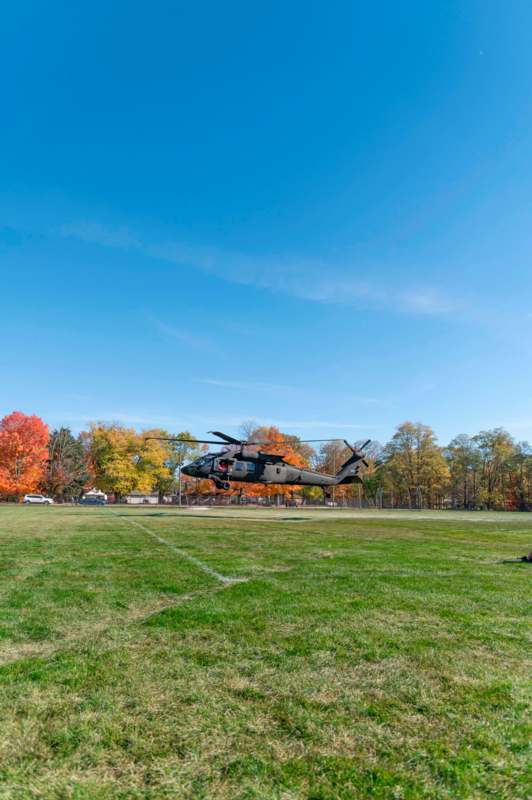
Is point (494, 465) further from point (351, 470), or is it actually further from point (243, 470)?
point (243, 470)

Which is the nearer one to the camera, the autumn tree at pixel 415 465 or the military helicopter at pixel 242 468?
the military helicopter at pixel 242 468

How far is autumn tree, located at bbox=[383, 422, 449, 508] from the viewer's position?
78.2m

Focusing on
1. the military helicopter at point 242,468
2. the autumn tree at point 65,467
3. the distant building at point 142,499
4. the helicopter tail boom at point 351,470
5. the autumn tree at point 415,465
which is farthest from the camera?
the distant building at point 142,499

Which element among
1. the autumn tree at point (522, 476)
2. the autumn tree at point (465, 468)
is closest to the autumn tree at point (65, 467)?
the autumn tree at point (465, 468)

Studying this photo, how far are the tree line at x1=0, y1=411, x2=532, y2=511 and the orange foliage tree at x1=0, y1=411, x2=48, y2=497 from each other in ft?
0.39

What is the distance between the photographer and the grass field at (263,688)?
228 cm

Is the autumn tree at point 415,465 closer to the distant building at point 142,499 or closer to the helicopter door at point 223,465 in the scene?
the distant building at point 142,499

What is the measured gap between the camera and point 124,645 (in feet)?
14.0

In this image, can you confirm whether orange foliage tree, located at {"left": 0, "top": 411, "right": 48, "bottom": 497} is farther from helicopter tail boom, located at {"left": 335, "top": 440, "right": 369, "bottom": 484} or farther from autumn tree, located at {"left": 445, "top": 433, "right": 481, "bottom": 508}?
autumn tree, located at {"left": 445, "top": 433, "right": 481, "bottom": 508}

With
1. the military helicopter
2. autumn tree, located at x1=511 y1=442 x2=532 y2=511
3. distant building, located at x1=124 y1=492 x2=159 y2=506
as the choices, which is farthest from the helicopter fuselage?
autumn tree, located at x1=511 y1=442 x2=532 y2=511

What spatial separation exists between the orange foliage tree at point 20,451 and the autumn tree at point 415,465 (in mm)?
56775

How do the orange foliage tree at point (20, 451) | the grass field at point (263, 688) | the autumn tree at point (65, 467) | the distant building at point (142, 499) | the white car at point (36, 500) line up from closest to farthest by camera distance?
the grass field at point (263, 688), the orange foliage tree at point (20, 451), the white car at point (36, 500), the autumn tree at point (65, 467), the distant building at point (142, 499)

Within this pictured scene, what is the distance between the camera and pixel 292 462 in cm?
6297

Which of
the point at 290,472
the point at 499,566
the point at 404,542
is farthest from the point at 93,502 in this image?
the point at 499,566
